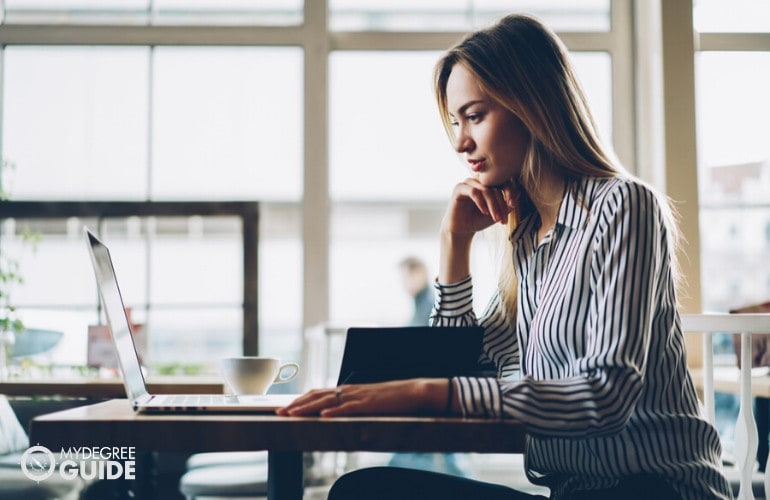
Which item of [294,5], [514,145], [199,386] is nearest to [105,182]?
[294,5]

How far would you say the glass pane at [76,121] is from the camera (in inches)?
160

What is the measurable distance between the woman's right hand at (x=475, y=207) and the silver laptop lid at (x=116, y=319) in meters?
0.59

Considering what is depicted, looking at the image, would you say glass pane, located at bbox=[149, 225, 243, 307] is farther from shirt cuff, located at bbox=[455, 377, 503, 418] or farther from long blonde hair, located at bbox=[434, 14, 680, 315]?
shirt cuff, located at bbox=[455, 377, 503, 418]

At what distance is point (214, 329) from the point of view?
3742 mm

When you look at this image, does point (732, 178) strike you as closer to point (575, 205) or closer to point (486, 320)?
point (486, 320)

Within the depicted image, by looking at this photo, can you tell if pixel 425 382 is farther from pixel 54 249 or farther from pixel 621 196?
pixel 54 249

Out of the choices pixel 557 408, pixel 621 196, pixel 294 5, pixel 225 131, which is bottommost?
pixel 557 408

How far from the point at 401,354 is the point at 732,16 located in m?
3.53

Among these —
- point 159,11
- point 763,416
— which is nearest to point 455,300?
point 763,416

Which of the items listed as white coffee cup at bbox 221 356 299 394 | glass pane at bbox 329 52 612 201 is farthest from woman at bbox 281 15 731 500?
glass pane at bbox 329 52 612 201

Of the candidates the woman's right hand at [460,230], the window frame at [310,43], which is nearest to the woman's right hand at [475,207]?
the woman's right hand at [460,230]

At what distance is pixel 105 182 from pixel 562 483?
11.1 ft

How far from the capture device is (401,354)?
1.14 meters

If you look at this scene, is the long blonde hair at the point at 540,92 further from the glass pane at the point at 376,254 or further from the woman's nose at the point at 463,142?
the glass pane at the point at 376,254
